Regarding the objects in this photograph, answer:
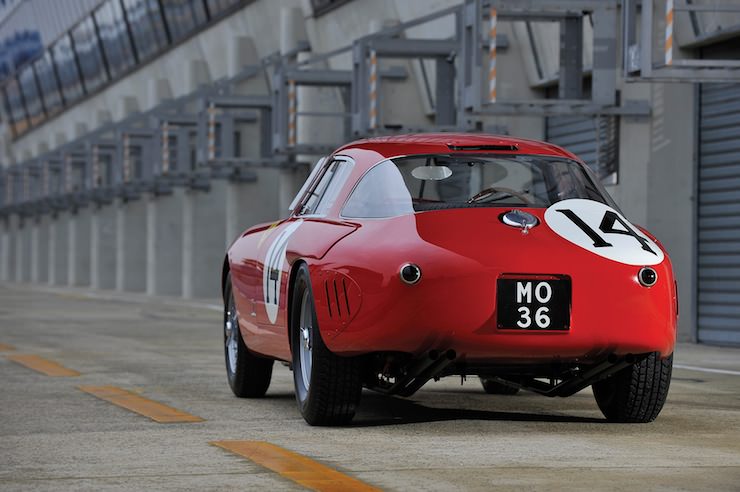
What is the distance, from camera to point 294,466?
22.8 ft

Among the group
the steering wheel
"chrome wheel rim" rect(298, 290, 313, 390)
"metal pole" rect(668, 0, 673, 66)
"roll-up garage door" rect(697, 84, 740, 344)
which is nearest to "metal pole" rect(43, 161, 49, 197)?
"roll-up garage door" rect(697, 84, 740, 344)

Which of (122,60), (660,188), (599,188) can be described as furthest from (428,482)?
(122,60)

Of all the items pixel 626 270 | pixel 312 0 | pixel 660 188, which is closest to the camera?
pixel 626 270

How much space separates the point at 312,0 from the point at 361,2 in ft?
9.26

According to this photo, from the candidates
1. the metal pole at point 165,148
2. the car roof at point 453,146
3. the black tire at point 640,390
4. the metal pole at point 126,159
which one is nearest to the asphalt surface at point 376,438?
the black tire at point 640,390

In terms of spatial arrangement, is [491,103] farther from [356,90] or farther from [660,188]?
[356,90]

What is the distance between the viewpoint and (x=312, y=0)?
116 feet

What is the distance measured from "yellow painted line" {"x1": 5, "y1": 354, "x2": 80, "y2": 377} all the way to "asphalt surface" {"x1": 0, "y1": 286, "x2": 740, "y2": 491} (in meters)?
0.13

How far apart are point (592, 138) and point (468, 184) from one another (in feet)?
47.3

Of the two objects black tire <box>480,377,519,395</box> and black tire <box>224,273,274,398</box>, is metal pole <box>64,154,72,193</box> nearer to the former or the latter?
black tire <box>224,273,274,398</box>

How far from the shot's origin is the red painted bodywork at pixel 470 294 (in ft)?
26.2

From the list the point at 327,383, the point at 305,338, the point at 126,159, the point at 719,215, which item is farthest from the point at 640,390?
the point at 126,159

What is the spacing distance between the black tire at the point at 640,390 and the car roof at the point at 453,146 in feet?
4.24

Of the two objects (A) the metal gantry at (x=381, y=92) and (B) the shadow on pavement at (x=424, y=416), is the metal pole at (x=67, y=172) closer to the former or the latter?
(A) the metal gantry at (x=381, y=92)
